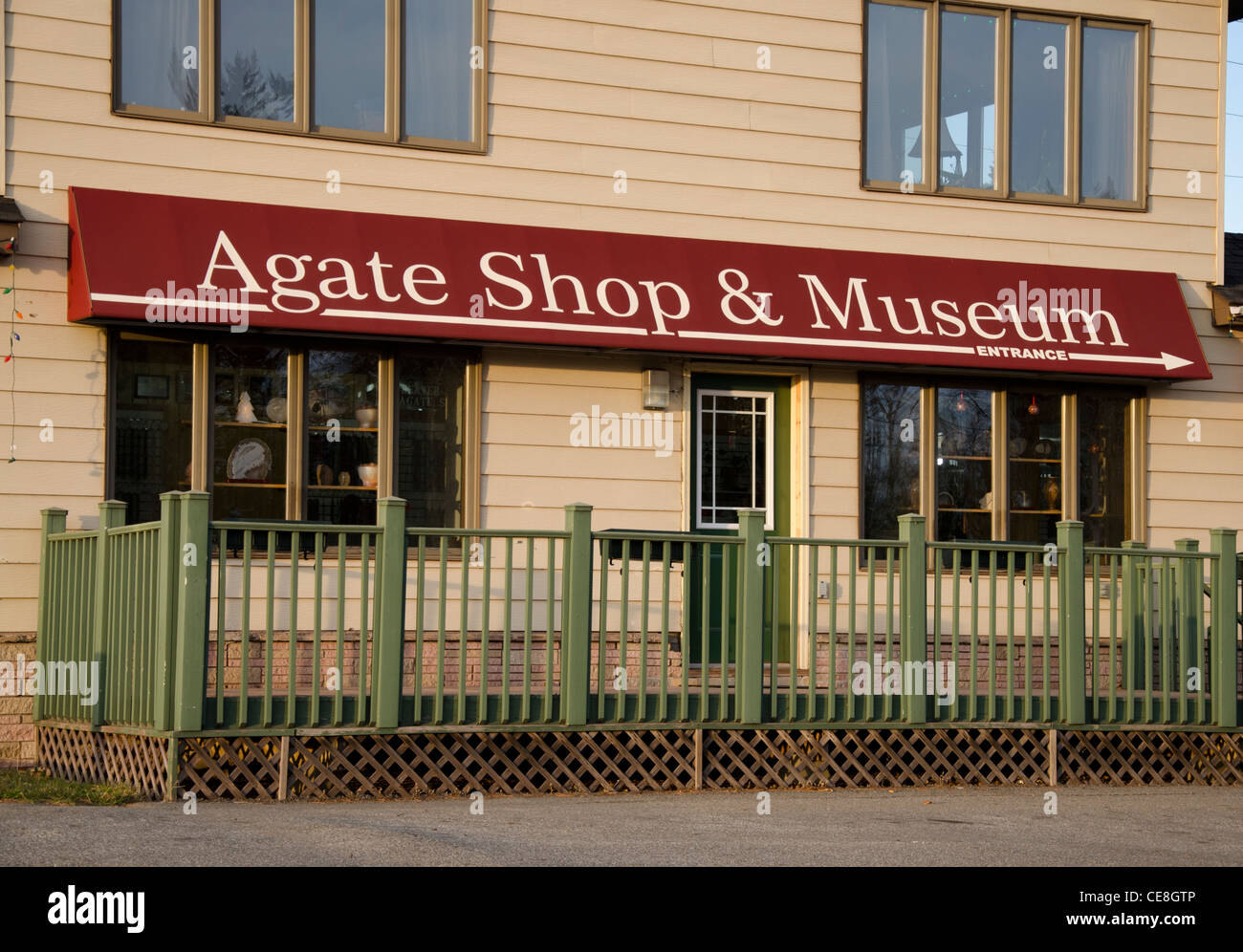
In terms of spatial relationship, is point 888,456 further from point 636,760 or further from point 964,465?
point 636,760

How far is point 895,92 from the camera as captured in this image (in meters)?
13.4

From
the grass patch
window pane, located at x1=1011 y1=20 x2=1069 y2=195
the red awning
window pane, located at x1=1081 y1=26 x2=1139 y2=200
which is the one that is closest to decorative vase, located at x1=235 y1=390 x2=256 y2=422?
the red awning

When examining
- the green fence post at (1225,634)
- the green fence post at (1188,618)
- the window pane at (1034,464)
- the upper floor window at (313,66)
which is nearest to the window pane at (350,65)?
the upper floor window at (313,66)

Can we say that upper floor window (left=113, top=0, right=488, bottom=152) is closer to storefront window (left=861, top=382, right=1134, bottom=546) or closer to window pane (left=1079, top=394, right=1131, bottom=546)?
storefront window (left=861, top=382, right=1134, bottom=546)

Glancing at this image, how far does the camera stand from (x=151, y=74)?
11430mm

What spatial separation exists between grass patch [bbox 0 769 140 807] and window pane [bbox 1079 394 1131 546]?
794cm

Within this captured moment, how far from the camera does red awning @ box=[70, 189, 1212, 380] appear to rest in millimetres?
10977

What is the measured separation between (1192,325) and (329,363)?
22.6ft

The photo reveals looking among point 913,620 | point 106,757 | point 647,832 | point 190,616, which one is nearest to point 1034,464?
point 913,620

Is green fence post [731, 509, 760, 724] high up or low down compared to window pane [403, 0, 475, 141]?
down

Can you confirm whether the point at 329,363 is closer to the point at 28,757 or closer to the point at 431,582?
the point at 431,582

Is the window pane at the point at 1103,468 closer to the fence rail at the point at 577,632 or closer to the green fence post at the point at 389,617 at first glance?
the fence rail at the point at 577,632

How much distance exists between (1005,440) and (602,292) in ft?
12.2
